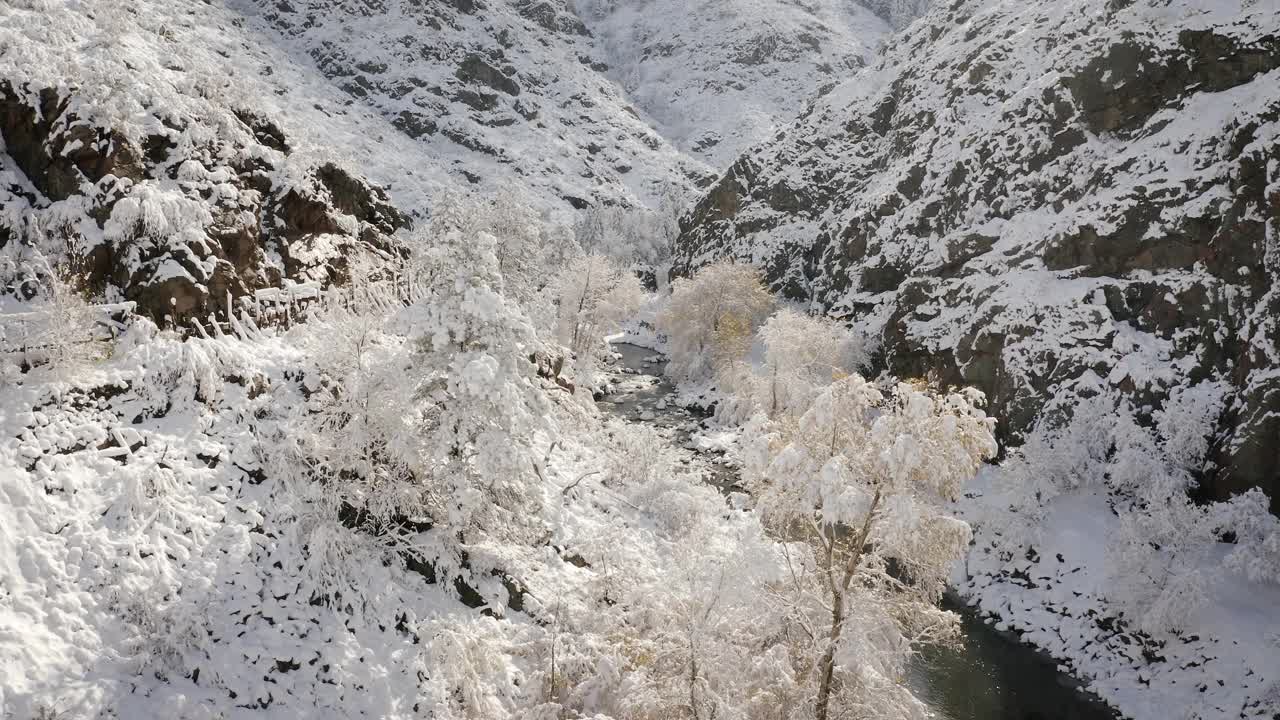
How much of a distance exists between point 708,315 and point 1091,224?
26.7m

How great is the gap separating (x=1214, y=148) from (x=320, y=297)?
124 feet

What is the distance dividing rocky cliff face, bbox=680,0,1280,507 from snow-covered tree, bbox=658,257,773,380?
6.78 metres

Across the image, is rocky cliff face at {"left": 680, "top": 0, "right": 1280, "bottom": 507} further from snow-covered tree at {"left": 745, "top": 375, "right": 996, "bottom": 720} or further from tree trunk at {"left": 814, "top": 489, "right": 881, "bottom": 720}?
tree trunk at {"left": 814, "top": 489, "right": 881, "bottom": 720}

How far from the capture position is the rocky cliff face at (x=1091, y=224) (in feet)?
84.9

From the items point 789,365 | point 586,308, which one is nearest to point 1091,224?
point 789,365

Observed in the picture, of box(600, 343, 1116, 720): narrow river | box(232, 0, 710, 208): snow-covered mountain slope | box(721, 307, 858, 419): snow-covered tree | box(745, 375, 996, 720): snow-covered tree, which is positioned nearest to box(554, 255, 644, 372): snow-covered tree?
box(721, 307, 858, 419): snow-covered tree

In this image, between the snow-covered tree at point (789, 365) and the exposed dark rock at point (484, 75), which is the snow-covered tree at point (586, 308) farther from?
the exposed dark rock at point (484, 75)

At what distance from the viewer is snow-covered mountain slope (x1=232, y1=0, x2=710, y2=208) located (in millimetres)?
106688

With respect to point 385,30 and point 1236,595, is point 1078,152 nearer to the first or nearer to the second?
point 1236,595

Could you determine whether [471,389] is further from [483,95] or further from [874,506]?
[483,95]

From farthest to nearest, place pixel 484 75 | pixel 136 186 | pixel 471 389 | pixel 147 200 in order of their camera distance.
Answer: pixel 484 75, pixel 136 186, pixel 147 200, pixel 471 389

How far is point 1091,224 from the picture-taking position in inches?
1254

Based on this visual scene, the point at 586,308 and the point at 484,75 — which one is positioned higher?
the point at 484,75

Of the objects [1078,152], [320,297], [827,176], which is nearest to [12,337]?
[320,297]
